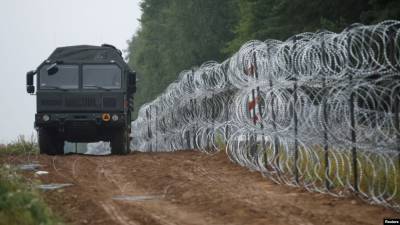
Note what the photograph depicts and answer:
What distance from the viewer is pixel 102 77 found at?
1958cm

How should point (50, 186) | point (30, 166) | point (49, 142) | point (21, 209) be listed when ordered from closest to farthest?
1. point (21, 209)
2. point (50, 186)
3. point (30, 166)
4. point (49, 142)

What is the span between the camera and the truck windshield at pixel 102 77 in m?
19.5

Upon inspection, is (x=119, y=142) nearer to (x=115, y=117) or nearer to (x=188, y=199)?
(x=115, y=117)

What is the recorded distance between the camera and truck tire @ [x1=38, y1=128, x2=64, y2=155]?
2003 cm

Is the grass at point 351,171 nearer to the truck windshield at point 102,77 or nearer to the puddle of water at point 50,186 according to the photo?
the puddle of water at point 50,186

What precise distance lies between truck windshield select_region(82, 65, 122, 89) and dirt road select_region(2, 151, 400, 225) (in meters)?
4.61

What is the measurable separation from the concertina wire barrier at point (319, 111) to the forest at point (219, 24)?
24.0 ft

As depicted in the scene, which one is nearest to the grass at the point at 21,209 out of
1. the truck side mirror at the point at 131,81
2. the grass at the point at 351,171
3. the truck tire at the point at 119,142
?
the grass at the point at 351,171

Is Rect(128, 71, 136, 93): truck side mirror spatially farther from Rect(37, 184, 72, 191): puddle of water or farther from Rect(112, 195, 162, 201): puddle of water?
Rect(112, 195, 162, 201): puddle of water

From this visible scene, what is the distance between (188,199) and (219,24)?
38.9 meters

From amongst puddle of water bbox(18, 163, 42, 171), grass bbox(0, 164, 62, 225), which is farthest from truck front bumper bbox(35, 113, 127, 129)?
grass bbox(0, 164, 62, 225)

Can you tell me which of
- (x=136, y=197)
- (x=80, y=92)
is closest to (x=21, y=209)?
(x=136, y=197)

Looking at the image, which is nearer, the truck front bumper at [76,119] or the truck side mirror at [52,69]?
the truck side mirror at [52,69]

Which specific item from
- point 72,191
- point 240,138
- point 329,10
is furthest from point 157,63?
point 72,191
